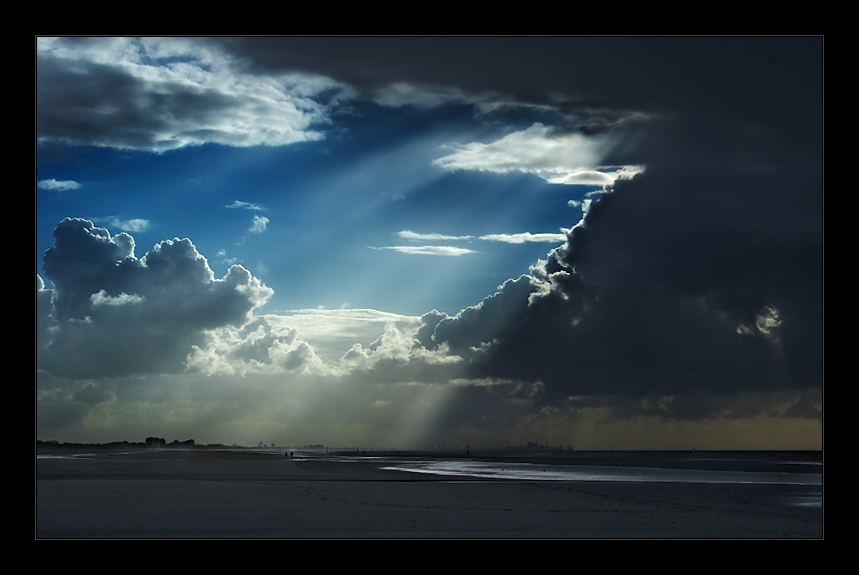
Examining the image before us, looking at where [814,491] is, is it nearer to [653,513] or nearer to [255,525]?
[653,513]

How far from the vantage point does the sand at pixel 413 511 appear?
90.6ft

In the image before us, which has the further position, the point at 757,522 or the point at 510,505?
the point at 510,505

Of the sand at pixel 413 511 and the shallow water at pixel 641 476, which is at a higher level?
the sand at pixel 413 511

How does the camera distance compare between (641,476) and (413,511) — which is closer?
(413,511)

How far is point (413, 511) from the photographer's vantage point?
3350 cm

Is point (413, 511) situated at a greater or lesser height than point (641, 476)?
greater

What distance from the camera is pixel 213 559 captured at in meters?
19.5

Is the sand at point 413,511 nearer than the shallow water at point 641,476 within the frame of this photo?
Yes

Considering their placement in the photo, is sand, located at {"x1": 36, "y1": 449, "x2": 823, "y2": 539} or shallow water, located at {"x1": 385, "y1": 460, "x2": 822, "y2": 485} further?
shallow water, located at {"x1": 385, "y1": 460, "x2": 822, "y2": 485}

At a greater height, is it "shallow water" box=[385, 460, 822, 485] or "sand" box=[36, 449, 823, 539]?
"sand" box=[36, 449, 823, 539]

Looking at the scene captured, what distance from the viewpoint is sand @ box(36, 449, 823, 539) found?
27609 mm
